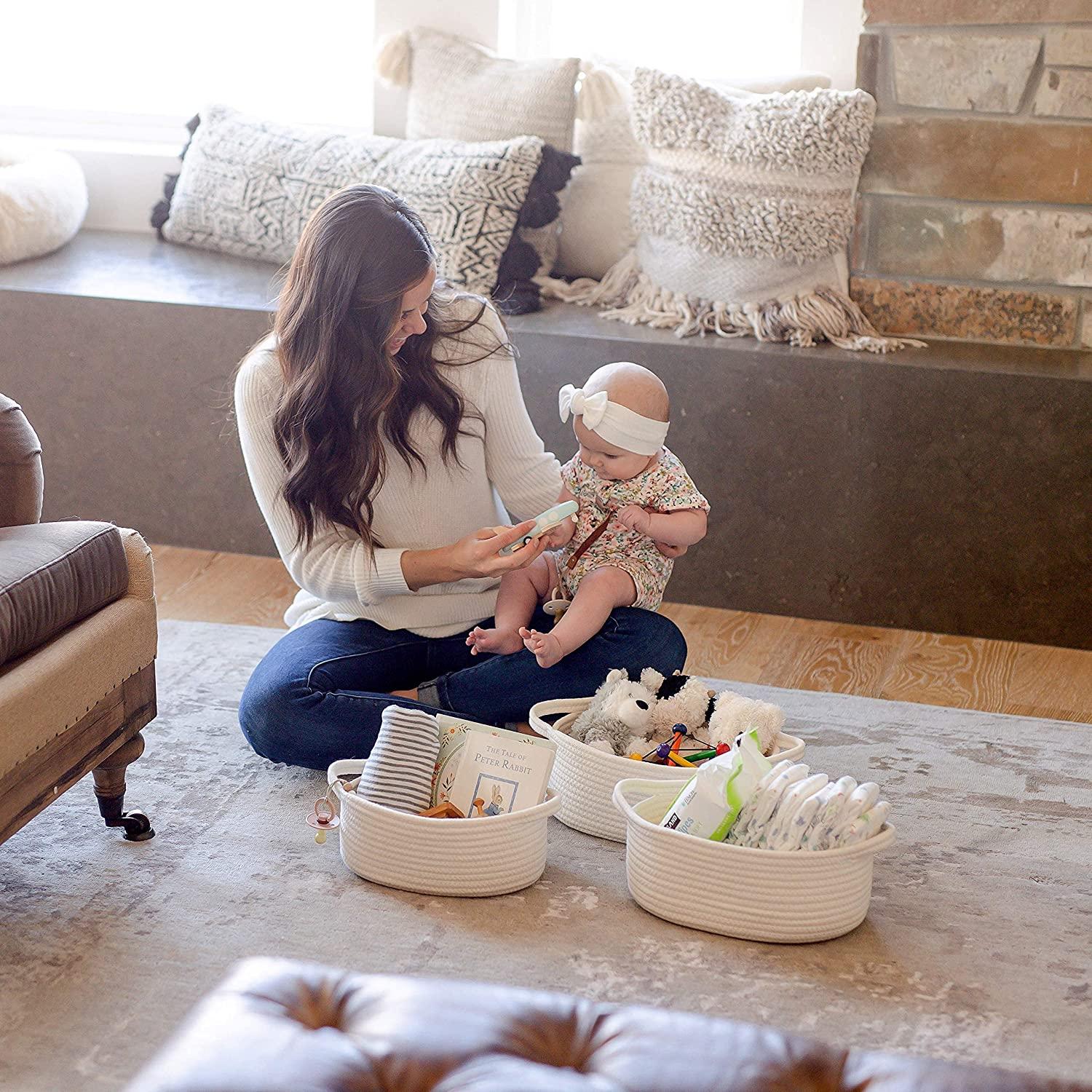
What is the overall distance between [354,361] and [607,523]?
46 cm

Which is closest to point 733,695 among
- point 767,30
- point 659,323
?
point 659,323

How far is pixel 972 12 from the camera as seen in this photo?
267 centimetres

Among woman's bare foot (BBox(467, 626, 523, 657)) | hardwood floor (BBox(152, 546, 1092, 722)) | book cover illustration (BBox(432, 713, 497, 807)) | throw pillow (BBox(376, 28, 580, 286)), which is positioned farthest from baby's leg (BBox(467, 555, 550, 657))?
throw pillow (BBox(376, 28, 580, 286))

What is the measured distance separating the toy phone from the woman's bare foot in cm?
13

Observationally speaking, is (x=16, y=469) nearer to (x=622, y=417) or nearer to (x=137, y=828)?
(x=137, y=828)

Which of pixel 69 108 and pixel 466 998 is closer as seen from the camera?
pixel 466 998

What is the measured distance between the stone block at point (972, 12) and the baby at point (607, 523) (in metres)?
1.11

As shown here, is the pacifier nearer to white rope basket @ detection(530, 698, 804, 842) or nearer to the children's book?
the children's book

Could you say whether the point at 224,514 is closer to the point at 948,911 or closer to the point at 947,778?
the point at 947,778

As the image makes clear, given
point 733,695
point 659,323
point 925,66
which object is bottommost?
point 733,695

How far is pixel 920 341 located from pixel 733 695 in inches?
45.5

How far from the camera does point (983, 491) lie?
2.64 meters

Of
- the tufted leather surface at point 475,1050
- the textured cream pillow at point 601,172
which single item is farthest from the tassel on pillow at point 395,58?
the tufted leather surface at point 475,1050

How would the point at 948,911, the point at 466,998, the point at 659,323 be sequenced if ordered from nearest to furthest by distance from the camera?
the point at 466,998, the point at 948,911, the point at 659,323
